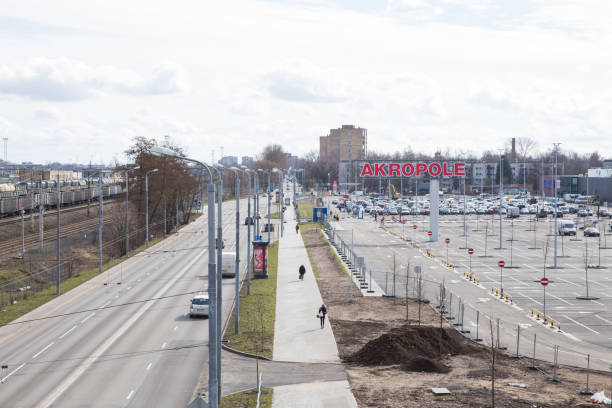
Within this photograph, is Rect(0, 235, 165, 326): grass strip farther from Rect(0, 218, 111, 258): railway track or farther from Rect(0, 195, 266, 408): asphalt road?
Rect(0, 218, 111, 258): railway track

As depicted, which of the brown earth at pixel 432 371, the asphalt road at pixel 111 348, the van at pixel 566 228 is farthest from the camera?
the van at pixel 566 228

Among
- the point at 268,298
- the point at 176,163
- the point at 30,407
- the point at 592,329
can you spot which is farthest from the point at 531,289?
the point at 176,163

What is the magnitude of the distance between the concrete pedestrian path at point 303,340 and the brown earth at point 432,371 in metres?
0.60

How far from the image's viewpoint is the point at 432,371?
26.8 metres

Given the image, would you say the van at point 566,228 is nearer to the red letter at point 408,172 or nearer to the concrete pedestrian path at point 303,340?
the red letter at point 408,172

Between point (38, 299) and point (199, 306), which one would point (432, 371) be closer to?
point (199, 306)

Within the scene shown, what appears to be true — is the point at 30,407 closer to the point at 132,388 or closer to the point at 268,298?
the point at 132,388

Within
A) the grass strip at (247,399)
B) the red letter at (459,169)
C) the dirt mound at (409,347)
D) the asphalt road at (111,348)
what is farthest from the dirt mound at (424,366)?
the red letter at (459,169)

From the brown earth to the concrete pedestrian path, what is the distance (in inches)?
23.6

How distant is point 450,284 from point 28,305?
1160 inches

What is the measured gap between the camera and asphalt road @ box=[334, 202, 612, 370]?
33.2 metres

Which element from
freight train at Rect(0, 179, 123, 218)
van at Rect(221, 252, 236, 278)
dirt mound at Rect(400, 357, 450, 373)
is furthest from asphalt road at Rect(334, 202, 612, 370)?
freight train at Rect(0, 179, 123, 218)

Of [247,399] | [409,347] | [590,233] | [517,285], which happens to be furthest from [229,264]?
[590,233]

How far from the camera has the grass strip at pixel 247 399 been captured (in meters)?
22.3
